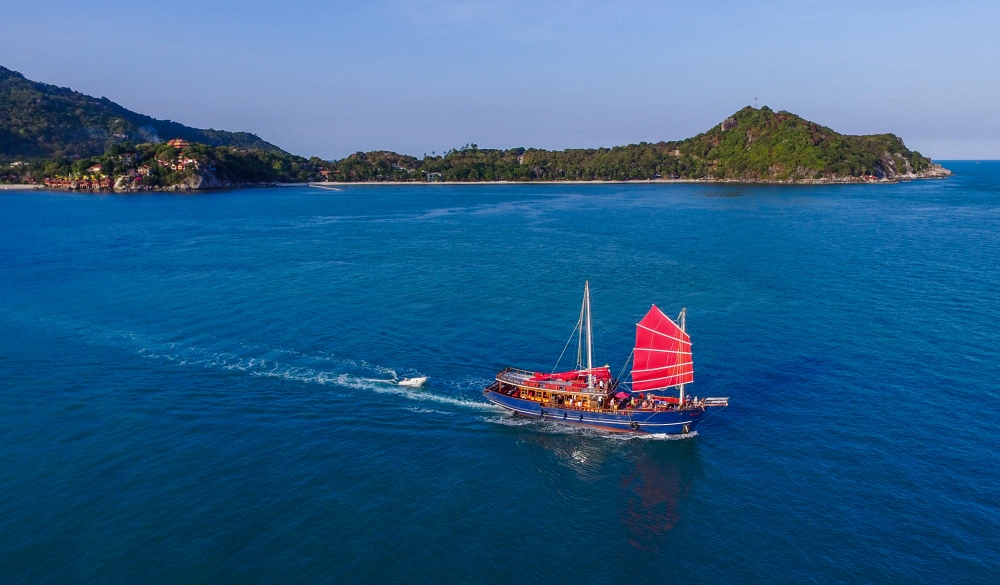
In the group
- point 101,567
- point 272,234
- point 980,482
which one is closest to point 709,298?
point 980,482

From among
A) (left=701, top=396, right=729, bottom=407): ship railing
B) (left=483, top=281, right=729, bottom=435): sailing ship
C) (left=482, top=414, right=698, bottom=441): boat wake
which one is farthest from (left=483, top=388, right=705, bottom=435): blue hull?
(left=701, top=396, right=729, bottom=407): ship railing

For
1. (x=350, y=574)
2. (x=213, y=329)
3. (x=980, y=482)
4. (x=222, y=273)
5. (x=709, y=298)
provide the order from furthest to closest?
(x=222, y=273), (x=709, y=298), (x=213, y=329), (x=980, y=482), (x=350, y=574)

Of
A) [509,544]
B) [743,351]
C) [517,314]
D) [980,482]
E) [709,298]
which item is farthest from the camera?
[709,298]

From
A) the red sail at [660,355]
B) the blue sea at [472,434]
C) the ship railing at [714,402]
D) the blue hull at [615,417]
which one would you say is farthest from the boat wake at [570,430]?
the red sail at [660,355]

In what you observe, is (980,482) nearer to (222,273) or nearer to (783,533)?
(783,533)

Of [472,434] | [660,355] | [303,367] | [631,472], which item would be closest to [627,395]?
[660,355]

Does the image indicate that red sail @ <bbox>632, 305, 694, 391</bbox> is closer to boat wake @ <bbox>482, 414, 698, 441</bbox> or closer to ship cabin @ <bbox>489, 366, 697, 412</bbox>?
ship cabin @ <bbox>489, 366, 697, 412</bbox>

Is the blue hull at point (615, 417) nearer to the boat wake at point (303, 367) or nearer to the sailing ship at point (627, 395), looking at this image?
the sailing ship at point (627, 395)
